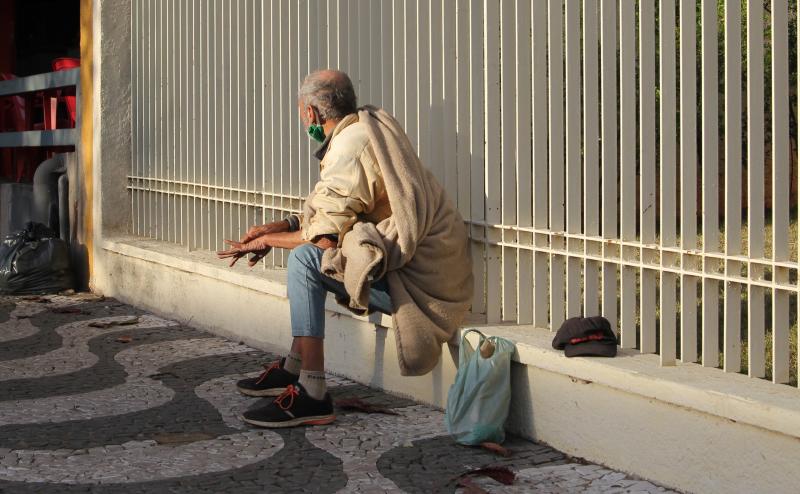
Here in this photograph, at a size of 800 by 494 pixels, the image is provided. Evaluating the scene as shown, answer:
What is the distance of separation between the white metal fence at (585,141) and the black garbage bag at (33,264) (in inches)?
111

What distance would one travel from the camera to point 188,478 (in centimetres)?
459

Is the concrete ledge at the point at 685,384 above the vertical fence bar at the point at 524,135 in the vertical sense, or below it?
below

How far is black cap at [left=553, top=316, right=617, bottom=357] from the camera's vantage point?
465cm

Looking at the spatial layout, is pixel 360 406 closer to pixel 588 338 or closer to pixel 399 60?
pixel 588 338

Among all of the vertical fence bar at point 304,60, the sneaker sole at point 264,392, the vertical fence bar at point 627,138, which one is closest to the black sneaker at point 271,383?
the sneaker sole at point 264,392

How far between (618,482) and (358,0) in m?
3.28

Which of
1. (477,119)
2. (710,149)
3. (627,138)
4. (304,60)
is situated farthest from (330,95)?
(710,149)

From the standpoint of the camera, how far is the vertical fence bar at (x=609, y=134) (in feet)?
15.6

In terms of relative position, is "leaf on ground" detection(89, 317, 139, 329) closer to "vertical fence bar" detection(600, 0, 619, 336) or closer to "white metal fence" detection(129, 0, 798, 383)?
"white metal fence" detection(129, 0, 798, 383)

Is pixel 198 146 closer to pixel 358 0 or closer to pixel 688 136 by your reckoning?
pixel 358 0

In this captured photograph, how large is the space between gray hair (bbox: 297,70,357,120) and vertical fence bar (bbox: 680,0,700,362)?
1.85 meters

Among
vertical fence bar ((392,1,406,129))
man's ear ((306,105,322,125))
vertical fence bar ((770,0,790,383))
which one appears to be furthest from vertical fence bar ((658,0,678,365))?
vertical fence bar ((392,1,406,129))

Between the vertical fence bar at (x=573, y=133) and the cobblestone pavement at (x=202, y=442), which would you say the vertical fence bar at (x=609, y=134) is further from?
the cobblestone pavement at (x=202, y=442)

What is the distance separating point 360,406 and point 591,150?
1.64 meters
